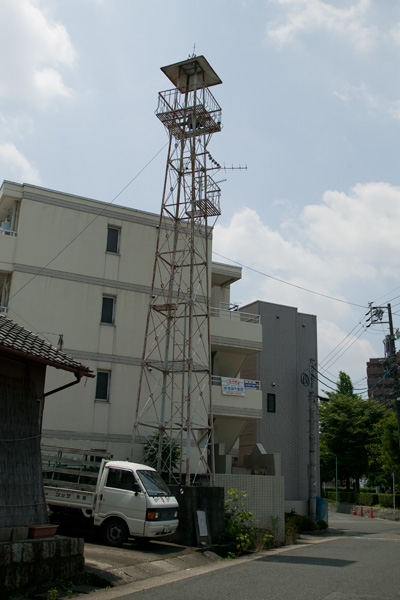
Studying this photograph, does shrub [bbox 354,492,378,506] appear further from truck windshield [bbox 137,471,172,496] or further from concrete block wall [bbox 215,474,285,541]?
truck windshield [bbox 137,471,172,496]

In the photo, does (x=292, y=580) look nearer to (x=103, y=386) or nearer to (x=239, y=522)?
(x=239, y=522)

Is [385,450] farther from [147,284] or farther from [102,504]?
[102,504]

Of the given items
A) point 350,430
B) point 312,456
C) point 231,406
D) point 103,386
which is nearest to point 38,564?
point 103,386

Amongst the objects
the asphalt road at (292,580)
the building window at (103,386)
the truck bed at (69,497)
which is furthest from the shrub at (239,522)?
the building window at (103,386)

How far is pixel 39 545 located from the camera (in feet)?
32.3

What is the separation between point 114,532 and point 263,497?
24.9 feet

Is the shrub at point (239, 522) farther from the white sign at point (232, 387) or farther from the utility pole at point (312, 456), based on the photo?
the utility pole at point (312, 456)

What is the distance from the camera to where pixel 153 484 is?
1537 cm

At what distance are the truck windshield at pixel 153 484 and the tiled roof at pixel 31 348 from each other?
4.91 meters

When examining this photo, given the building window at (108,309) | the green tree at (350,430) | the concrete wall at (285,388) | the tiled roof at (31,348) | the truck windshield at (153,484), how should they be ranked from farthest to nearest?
1. the green tree at (350,430)
2. the concrete wall at (285,388)
3. the building window at (108,309)
4. the truck windshield at (153,484)
5. the tiled roof at (31,348)

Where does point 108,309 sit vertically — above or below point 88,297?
below

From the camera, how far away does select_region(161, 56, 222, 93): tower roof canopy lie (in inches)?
852

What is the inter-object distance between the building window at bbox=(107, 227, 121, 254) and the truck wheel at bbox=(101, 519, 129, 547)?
1159cm

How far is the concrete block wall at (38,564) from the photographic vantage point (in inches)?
361
